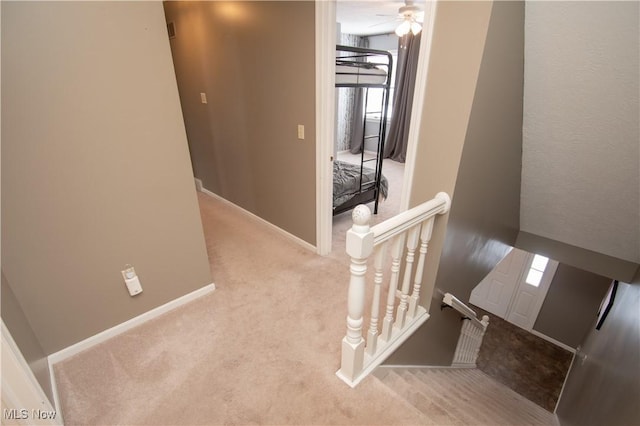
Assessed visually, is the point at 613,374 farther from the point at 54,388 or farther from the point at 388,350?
the point at 54,388

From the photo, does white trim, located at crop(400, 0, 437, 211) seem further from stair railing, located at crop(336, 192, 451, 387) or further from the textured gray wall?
the textured gray wall

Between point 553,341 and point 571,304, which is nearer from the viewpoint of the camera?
point 571,304

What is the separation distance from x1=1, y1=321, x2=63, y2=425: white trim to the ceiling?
4065 mm

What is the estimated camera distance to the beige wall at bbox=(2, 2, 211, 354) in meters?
1.17

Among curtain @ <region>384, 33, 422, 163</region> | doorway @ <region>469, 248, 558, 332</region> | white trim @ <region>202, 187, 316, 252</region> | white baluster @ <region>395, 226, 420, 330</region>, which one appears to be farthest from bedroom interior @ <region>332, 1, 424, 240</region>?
doorway @ <region>469, 248, 558, 332</region>

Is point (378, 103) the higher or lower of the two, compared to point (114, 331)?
higher

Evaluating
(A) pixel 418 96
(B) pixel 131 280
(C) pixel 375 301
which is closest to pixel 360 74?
(A) pixel 418 96

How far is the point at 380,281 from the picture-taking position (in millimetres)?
1258

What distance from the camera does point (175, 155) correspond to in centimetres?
162

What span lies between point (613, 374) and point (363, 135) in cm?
236

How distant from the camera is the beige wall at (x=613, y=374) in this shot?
51.1 inches

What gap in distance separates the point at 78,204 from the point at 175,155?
508 millimetres

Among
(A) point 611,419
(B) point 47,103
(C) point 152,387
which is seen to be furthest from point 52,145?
(A) point 611,419

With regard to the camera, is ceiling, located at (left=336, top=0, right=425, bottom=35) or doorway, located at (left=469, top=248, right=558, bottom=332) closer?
ceiling, located at (left=336, top=0, right=425, bottom=35)
